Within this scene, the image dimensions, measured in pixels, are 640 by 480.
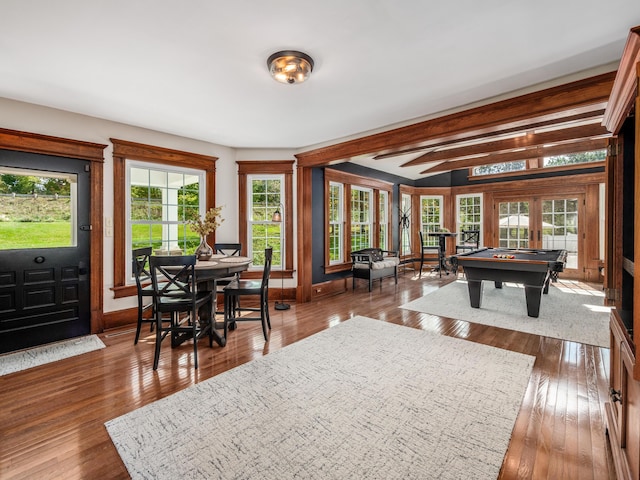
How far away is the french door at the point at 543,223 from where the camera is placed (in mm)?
7211

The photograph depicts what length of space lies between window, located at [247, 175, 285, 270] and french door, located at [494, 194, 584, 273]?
20.9 feet

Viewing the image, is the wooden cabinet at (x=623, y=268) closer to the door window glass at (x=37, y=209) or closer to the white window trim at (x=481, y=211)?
the door window glass at (x=37, y=209)

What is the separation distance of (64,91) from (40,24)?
1.20m

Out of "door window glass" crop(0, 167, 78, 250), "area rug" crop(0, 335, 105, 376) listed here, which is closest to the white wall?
"door window glass" crop(0, 167, 78, 250)

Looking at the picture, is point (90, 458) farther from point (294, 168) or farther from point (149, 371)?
point (294, 168)

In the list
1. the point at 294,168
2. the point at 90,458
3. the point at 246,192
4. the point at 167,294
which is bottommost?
the point at 90,458

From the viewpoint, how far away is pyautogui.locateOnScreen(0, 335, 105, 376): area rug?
284 centimetres

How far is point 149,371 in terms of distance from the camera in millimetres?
2699

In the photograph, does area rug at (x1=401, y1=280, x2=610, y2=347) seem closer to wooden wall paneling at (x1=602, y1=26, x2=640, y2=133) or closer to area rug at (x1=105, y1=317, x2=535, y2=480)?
area rug at (x1=105, y1=317, x2=535, y2=480)

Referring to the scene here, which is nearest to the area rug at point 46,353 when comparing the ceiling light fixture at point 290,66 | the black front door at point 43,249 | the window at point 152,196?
the black front door at point 43,249

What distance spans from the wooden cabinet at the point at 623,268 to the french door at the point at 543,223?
695 centimetres

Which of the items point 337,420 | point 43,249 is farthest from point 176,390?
point 43,249

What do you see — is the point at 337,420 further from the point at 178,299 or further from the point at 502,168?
the point at 502,168

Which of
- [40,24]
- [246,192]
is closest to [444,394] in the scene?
[40,24]
